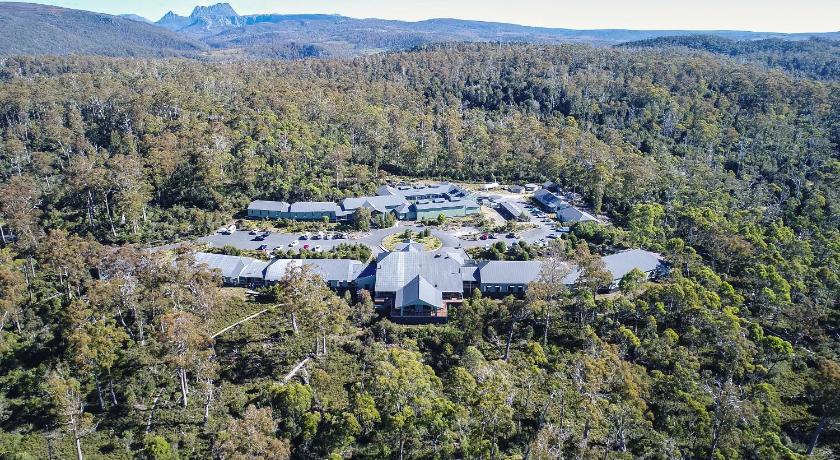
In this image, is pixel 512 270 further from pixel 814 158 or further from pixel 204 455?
pixel 814 158

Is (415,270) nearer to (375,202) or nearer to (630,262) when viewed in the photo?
(630,262)

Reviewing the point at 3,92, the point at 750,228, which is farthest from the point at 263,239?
the point at 3,92

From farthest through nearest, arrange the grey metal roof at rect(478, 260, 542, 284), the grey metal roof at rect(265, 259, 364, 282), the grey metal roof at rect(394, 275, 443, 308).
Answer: the grey metal roof at rect(265, 259, 364, 282)
the grey metal roof at rect(478, 260, 542, 284)
the grey metal roof at rect(394, 275, 443, 308)

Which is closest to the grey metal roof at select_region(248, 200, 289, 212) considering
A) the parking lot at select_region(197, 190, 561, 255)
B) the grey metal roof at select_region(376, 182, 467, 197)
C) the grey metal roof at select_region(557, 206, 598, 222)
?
the parking lot at select_region(197, 190, 561, 255)

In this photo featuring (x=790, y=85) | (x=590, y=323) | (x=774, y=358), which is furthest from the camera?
(x=790, y=85)

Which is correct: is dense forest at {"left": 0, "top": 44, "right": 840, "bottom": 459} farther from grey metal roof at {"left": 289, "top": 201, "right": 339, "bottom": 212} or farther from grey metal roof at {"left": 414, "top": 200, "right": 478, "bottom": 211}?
grey metal roof at {"left": 414, "top": 200, "right": 478, "bottom": 211}

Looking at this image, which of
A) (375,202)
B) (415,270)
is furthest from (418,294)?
(375,202)
